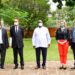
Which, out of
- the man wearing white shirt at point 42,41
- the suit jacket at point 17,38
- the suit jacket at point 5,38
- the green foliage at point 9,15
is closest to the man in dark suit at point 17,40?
the suit jacket at point 17,38

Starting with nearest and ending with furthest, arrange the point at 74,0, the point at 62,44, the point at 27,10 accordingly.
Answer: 1. the point at 74,0
2. the point at 62,44
3. the point at 27,10

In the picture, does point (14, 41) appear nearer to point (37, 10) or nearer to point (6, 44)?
point (6, 44)

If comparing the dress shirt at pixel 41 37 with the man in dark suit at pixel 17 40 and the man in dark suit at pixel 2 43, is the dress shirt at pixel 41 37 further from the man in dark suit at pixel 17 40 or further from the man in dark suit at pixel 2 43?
the man in dark suit at pixel 2 43

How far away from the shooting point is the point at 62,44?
14.9 meters

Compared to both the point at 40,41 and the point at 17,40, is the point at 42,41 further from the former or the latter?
the point at 17,40

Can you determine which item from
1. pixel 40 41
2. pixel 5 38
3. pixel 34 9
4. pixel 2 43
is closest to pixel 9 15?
pixel 34 9

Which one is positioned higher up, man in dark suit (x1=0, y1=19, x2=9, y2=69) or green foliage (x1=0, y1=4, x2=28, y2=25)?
man in dark suit (x1=0, y1=19, x2=9, y2=69)

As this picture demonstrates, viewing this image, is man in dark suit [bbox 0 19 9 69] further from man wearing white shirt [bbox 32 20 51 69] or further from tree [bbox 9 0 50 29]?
tree [bbox 9 0 50 29]

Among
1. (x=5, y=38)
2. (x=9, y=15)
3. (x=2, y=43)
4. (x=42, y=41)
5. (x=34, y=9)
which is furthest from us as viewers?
(x=34, y=9)

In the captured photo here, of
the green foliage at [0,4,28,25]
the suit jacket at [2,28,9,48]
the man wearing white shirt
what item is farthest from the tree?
the man wearing white shirt

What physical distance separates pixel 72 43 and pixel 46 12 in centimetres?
4037

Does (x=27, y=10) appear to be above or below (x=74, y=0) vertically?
below

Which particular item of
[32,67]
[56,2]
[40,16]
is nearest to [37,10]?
[40,16]

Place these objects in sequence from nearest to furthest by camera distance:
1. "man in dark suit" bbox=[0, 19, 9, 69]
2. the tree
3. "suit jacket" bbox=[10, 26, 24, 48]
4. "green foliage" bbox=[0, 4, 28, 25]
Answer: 1. "suit jacket" bbox=[10, 26, 24, 48]
2. "man in dark suit" bbox=[0, 19, 9, 69]
3. "green foliage" bbox=[0, 4, 28, 25]
4. the tree
